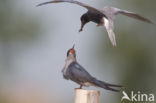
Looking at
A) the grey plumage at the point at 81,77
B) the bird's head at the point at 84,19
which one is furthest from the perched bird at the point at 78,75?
the bird's head at the point at 84,19

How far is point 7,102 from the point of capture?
27.1 feet

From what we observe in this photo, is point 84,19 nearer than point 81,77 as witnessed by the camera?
No

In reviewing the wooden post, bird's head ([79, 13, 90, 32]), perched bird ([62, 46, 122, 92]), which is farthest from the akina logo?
the wooden post

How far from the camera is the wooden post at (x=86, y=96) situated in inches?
166

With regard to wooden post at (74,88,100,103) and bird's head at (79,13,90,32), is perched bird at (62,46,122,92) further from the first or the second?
bird's head at (79,13,90,32)

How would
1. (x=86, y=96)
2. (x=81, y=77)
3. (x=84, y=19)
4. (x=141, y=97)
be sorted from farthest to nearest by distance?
1. (x=141, y=97)
2. (x=84, y=19)
3. (x=81, y=77)
4. (x=86, y=96)

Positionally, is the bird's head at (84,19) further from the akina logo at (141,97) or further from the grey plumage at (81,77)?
the akina logo at (141,97)

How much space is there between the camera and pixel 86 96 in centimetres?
422

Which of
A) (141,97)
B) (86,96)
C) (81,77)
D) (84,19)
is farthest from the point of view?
(141,97)

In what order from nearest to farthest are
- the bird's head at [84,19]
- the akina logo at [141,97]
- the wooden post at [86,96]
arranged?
the wooden post at [86,96] → the bird's head at [84,19] → the akina logo at [141,97]

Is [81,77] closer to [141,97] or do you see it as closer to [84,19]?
[84,19]

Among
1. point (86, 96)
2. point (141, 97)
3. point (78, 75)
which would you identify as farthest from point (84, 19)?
point (141, 97)

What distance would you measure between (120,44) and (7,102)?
2.95 metres

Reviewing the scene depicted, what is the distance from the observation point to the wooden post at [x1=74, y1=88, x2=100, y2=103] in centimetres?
422
